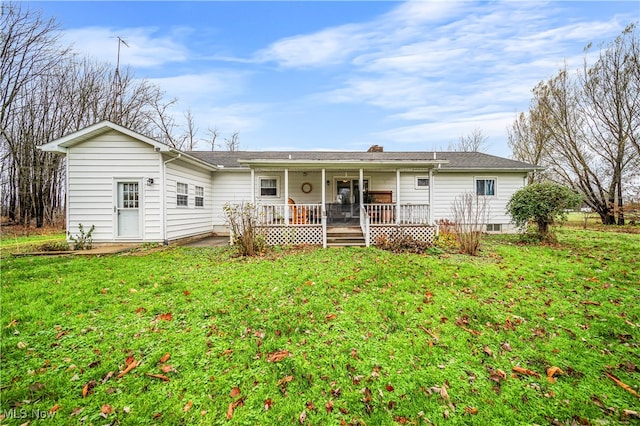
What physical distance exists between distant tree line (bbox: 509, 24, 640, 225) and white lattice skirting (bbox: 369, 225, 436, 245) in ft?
34.3

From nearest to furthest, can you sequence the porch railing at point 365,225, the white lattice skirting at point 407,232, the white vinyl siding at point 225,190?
1. the porch railing at point 365,225
2. the white lattice skirting at point 407,232
3. the white vinyl siding at point 225,190

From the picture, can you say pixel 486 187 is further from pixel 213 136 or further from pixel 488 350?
pixel 213 136

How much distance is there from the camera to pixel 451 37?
10.0 metres

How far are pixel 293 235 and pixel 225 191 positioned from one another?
5.15 meters

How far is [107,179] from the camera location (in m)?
8.71

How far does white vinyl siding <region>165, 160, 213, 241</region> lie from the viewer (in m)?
9.18

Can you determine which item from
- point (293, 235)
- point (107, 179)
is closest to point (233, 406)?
point (293, 235)

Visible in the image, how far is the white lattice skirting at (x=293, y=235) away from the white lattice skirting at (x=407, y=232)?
194 cm

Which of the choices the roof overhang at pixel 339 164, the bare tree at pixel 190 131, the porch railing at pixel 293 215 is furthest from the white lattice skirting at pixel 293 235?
the bare tree at pixel 190 131

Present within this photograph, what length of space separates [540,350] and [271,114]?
62.4 feet

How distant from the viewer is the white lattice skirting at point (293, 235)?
30.6 ft

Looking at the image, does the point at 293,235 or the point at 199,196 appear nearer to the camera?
the point at 293,235

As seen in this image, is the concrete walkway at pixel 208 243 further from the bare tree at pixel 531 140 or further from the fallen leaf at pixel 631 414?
the bare tree at pixel 531 140

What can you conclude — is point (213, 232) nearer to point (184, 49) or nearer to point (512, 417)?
point (184, 49)
